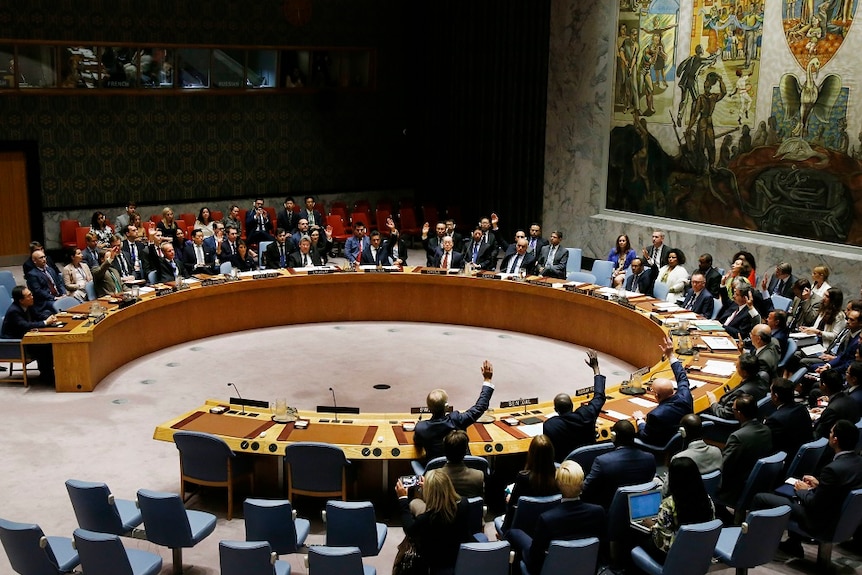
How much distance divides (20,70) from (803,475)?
14305 mm

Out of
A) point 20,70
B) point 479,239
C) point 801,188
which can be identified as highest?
point 20,70

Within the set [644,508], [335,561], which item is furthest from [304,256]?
[335,561]

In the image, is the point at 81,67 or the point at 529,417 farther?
the point at 81,67

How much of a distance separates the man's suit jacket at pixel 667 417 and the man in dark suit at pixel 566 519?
85.1 inches

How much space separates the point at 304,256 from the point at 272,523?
8.33 meters

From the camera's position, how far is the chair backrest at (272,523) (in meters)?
5.90

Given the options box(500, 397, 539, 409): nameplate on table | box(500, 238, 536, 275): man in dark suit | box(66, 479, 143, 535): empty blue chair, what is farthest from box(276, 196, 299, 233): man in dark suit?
box(66, 479, 143, 535): empty blue chair

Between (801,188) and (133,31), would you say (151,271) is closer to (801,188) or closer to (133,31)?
(133,31)

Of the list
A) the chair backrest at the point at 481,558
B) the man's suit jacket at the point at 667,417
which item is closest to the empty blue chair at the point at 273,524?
the chair backrest at the point at 481,558

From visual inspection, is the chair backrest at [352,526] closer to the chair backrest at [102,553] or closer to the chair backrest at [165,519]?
the chair backrest at [165,519]

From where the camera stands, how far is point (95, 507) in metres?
6.10

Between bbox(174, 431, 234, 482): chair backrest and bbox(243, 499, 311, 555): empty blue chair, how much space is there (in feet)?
3.73

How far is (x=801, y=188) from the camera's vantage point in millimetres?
13453

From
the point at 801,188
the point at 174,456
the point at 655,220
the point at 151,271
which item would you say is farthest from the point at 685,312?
the point at 151,271
